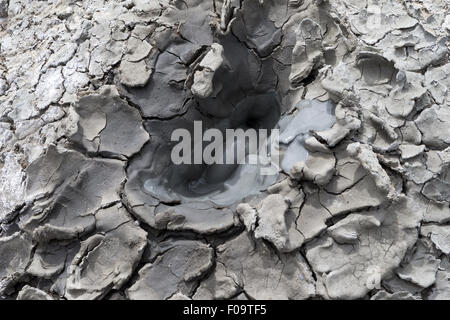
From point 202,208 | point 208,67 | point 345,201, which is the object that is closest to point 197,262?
point 202,208

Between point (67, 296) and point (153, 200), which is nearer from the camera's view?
point (67, 296)

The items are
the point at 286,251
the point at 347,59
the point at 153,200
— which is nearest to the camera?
the point at 286,251

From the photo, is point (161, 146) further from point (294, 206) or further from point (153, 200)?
point (294, 206)

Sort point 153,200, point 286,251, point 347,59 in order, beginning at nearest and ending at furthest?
1. point 286,251
2. point 153,200
3. point 347,59

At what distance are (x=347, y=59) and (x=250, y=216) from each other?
1.94ft

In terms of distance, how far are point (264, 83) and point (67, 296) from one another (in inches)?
33.8

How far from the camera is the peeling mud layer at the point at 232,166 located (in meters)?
1.20

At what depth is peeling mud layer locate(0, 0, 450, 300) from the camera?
47.1 inches

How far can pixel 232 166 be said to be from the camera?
146cm

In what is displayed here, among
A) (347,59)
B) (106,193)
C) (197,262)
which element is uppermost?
(347,59)

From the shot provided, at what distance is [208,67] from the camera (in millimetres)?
1357

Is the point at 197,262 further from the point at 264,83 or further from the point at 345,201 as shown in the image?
the point at 264,83

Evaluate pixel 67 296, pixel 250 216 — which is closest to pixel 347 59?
pixel 250 216

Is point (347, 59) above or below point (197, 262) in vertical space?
above
